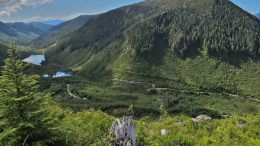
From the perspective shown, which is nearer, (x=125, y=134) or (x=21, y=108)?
(x=21, y=108)

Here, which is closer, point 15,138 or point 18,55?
point 15,138

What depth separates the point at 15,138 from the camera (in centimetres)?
3744

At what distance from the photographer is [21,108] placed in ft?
129

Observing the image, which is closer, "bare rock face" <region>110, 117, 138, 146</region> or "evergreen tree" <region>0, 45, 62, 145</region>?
"evergreen tree" <region>0, 45, 62, 145</region>

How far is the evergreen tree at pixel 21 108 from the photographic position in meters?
38.9

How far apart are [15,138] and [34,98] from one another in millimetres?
4581

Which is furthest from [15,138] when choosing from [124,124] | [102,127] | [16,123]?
[102,127]

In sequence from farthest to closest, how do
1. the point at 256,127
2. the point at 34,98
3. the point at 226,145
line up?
the point at 256,127 < the point at 226,145 < the point at 34,98

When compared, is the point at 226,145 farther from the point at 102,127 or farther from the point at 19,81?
the point at 19,81

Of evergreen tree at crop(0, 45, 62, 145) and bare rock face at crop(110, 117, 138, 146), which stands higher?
evergreen tree at crop(0, 45, 62, 145)

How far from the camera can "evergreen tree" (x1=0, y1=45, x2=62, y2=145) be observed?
128 ft

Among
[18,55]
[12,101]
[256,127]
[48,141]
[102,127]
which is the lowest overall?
[256,127]

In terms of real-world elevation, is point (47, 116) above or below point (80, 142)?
above

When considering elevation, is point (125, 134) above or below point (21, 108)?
below
